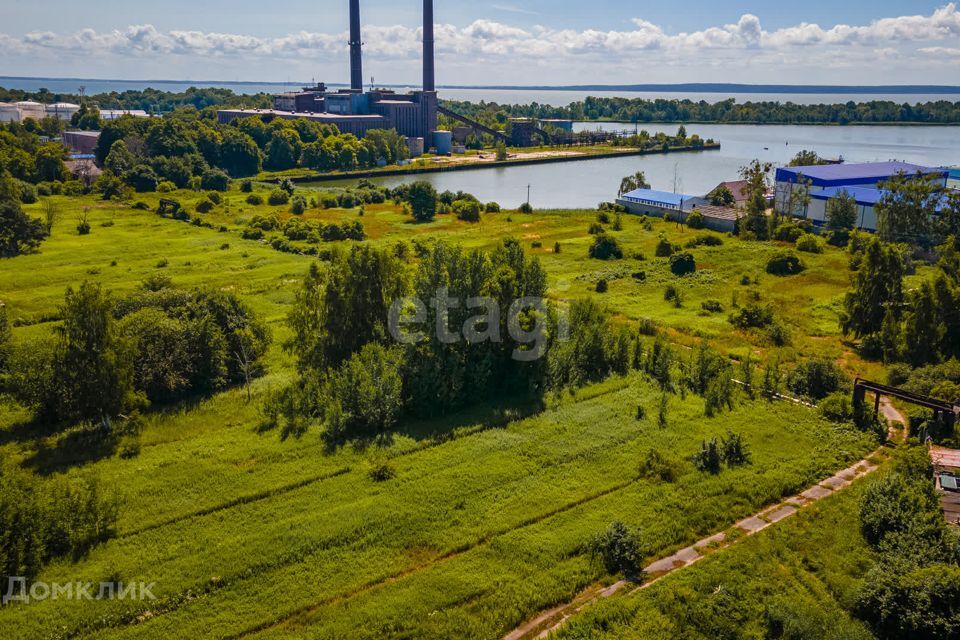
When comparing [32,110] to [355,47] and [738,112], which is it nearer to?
[355,47]

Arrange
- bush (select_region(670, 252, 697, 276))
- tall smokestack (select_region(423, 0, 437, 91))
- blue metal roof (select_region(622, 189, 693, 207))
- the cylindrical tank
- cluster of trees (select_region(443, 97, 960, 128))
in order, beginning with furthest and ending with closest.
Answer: cluster of trees (select_region(443, 97, 960, 128)) → tall smokestack (select_region(423, 0, 437, 91)) → the cylindrical tank → blue metal roof (select_region(622, 189, 693, 207)) → bush (select_region(670, 252, 697, 276))

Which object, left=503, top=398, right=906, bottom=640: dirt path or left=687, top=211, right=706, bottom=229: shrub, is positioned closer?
left=503, top=398, right=906, bottom=640: dirt path

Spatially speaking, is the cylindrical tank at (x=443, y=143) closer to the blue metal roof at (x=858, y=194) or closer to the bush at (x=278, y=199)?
the bush at (x=278, y=199)

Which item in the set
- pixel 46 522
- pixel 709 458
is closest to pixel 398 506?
pixel 46 522

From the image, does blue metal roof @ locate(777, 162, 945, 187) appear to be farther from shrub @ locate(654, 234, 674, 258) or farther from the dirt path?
the dirt path

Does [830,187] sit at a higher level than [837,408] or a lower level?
higher

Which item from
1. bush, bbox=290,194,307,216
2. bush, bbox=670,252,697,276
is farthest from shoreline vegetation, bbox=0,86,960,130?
bush, bbox=670,252,697,276

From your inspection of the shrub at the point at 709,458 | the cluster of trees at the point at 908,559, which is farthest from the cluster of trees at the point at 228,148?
the cluster of trees at the point at 908,559
